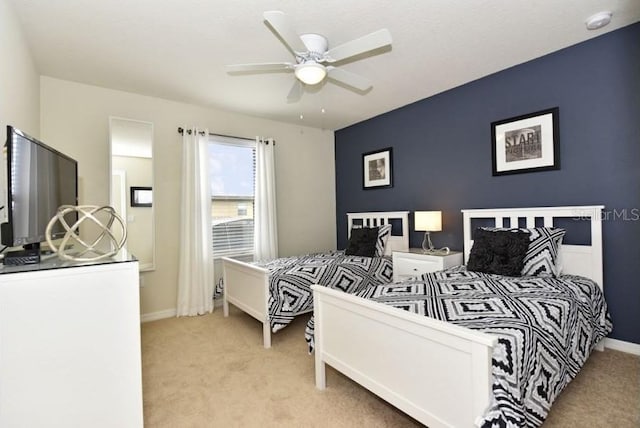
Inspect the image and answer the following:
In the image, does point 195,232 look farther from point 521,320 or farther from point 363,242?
point 521,320

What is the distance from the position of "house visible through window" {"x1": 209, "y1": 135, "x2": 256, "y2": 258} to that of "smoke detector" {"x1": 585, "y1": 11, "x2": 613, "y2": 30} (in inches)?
141

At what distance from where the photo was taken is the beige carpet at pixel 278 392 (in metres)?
1.80

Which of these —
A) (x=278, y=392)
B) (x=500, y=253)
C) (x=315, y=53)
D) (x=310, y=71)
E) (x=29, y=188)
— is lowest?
(x=278, y=392)

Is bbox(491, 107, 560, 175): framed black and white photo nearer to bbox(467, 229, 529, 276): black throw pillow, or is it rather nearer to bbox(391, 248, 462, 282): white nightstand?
bbox(467, 229, 529, 276): black throw pillow

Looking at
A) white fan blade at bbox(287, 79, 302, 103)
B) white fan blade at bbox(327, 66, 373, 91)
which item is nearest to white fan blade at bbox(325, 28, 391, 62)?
white fan blade at bbox(327, 66, 373, 91)

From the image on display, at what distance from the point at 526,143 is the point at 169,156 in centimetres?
387

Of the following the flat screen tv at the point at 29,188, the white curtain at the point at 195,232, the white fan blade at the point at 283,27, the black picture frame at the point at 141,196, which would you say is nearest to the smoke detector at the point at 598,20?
the white fan blade at the point at 283,27

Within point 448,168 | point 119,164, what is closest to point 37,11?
point 119,164

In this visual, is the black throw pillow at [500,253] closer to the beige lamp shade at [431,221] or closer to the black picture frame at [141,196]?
the beige lamp shade at [431,221]

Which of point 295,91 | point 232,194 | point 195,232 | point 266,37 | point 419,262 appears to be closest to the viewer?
point 266,37

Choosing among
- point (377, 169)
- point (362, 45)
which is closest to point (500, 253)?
point (362, 45)

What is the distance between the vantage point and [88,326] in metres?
1.30

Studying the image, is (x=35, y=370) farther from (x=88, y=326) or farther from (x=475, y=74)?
(x=475, y=74)

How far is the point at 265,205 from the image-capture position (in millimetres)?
4324
